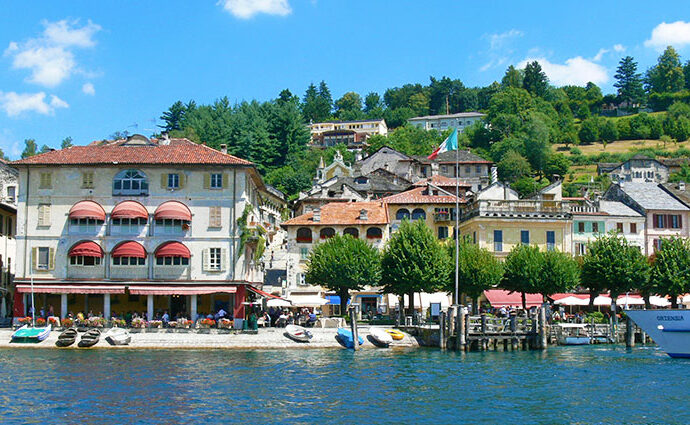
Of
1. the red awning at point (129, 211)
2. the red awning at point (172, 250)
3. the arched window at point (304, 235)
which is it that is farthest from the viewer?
the arched window at point (304, 235)

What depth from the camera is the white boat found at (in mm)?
47844

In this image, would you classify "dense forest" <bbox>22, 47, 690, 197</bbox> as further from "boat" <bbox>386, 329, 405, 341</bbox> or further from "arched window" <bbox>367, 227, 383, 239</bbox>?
"boat" <bbox>386, 329, 405, 341</bbox>

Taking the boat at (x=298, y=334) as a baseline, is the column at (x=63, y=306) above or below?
above

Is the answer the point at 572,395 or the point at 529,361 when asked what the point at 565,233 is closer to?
the point at 529,361

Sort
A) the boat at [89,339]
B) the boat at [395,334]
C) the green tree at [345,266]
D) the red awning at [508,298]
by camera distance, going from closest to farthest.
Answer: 1. the boat at [89,339]
2. the boat at [395,334]
3. the green tree at [345,266]
4. the red awning at [508,298]

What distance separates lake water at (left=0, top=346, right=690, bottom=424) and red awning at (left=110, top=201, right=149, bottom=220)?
405 inches

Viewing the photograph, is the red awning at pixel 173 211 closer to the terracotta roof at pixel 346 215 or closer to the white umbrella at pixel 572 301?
the terracotta roof at pixel 346 215

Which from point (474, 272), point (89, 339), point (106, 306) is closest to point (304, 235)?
point (474, 272)

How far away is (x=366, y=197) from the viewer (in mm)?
92938

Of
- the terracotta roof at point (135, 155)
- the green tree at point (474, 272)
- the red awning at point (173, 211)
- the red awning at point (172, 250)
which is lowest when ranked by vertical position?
the green tree at point (474, 272)

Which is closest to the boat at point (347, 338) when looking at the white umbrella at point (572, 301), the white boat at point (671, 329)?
the white boat at point (671, 329)

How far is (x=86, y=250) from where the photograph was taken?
2144 inches

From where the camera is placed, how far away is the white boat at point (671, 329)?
1884 inches

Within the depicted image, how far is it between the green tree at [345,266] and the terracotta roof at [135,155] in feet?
32.9
